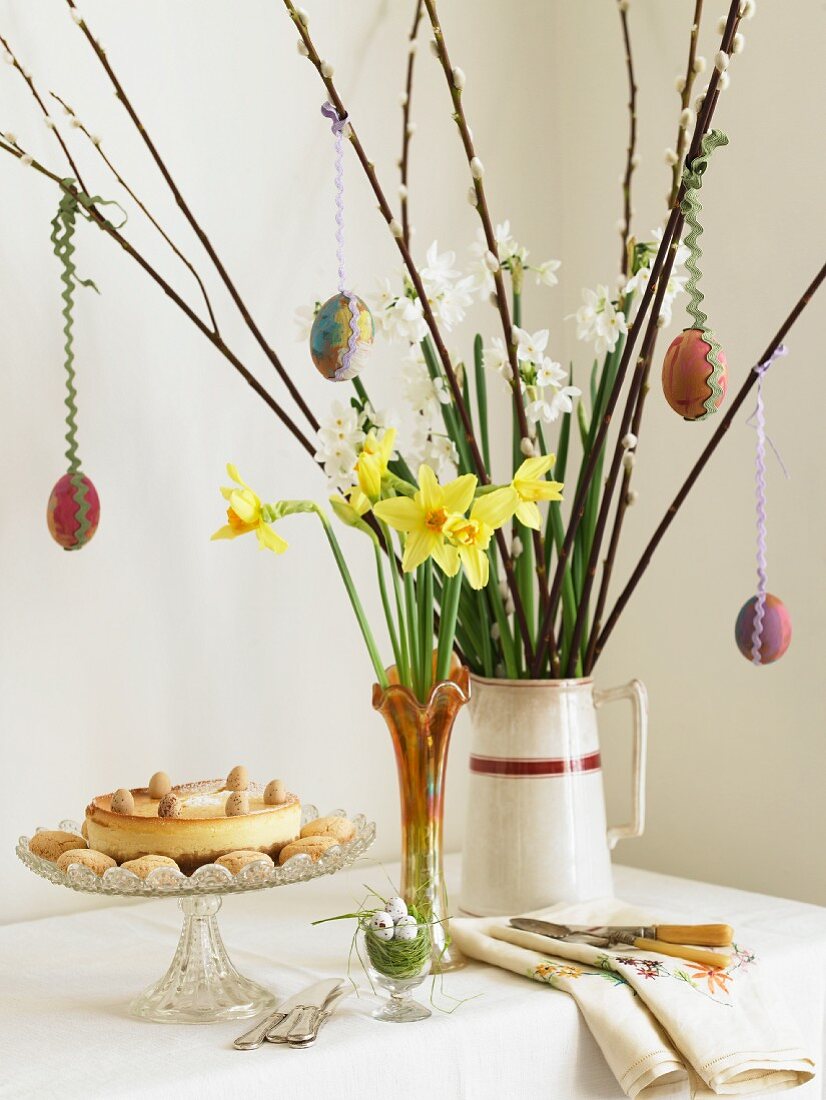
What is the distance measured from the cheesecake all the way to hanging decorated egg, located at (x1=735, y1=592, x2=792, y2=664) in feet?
1.56

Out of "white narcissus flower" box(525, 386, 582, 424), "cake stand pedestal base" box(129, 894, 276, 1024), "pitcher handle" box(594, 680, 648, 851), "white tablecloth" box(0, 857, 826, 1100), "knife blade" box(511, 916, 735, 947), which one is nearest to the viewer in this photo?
"white tablecloth" box(0, 857, 826, 1100)

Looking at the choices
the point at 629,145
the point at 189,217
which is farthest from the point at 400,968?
the point at 629,145

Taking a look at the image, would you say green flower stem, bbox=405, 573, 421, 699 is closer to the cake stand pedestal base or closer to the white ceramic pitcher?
the white ceramic pitcher

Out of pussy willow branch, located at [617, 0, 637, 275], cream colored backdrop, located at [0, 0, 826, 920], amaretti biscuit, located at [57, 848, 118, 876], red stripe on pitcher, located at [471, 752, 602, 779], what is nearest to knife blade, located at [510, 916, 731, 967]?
red stripe on pitcher, located at [471, 752, 602, 779]

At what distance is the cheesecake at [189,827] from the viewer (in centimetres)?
91

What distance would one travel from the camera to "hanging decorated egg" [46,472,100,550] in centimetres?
118

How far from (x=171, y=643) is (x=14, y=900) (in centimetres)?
30

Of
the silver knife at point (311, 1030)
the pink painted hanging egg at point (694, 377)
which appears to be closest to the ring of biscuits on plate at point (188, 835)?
the silver knife at point (311, 1030)

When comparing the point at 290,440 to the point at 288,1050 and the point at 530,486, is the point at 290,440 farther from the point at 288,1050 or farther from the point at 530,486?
the point at 288,1050

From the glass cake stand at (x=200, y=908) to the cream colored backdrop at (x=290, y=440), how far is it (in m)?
0.37

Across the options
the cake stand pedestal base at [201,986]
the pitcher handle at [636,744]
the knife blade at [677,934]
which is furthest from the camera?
the pitcher handle at [636,744]

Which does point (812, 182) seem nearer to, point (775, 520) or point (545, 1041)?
point (775, 520)

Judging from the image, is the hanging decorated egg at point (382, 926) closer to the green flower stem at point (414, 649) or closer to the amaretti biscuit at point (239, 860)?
the amaretti biscuit at point (239, 860)

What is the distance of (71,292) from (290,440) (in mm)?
304
